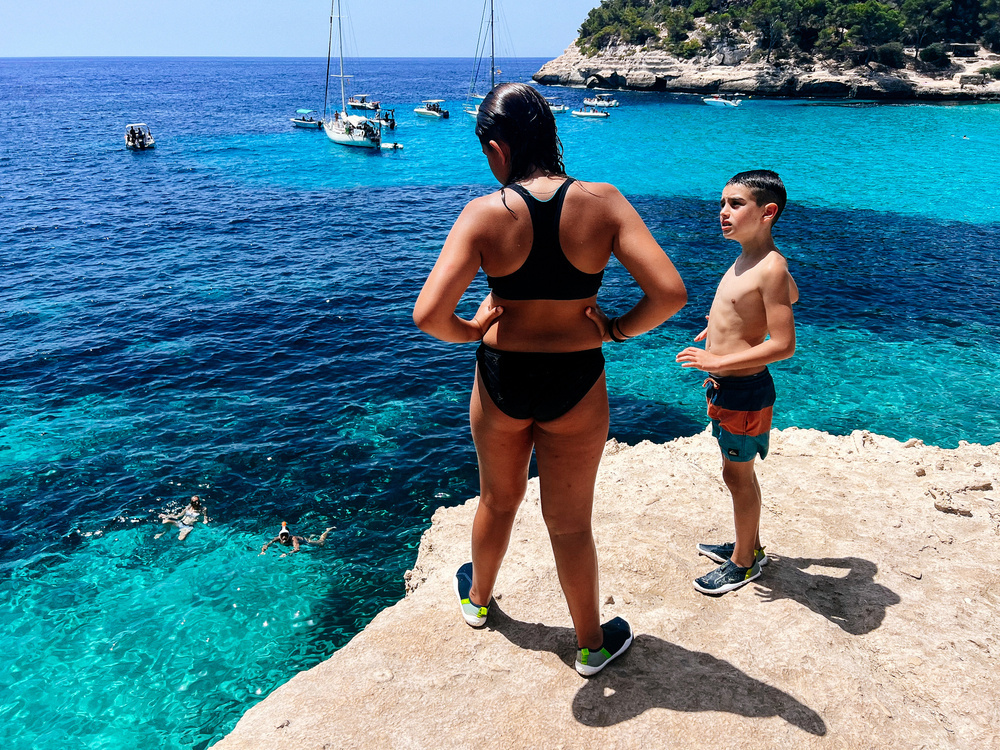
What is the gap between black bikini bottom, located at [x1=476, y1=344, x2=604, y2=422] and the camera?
300 cm

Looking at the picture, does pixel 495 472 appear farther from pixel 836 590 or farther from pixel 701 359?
pixel 836 590

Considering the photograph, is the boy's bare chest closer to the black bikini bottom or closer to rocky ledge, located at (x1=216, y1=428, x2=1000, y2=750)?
the black bikini bottom

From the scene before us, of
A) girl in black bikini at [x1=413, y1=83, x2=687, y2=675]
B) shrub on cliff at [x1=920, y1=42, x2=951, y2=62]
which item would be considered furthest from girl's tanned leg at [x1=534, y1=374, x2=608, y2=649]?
shrub on cliff at [x1=920, y1=42, x2=951, y2=62]

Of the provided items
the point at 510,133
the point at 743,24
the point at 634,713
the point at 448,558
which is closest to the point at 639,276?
the point at 510,133

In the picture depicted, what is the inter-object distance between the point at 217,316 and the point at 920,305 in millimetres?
18511

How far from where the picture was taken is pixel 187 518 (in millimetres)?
9070

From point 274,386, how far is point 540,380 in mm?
11556

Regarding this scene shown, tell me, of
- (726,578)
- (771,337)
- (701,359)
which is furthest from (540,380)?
(726,578)

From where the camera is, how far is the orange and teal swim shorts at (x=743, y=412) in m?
3.93

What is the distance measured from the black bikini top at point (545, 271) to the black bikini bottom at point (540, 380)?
30 centimetres

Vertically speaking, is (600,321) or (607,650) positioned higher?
(600,321)

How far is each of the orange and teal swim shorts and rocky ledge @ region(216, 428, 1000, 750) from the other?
1.14 metres

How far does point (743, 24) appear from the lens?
88.1 meters

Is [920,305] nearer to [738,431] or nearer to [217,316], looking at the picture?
[738,431]
